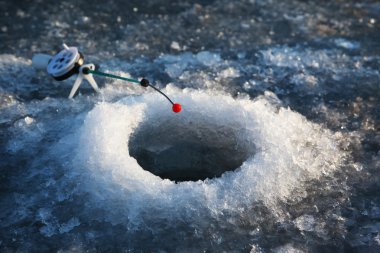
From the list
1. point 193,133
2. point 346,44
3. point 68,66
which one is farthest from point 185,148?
point 346,44

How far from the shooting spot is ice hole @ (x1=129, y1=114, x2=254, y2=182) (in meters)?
2.02

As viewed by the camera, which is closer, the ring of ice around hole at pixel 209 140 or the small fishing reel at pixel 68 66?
the ring of ice around hole at pixel 209 140

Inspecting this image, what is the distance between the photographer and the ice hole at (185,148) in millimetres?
2016

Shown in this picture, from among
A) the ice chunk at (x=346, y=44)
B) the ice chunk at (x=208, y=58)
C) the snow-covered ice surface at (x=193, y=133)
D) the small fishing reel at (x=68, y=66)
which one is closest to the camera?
the snow-covered ice surface at (x=193, y=133)

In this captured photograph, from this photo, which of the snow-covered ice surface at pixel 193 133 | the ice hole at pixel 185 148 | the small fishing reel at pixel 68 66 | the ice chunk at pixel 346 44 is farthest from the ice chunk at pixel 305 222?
the ice chunk at pixel 346 44

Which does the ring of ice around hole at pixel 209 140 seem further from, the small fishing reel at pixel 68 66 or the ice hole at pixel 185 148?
the small fishing reel at pixel 68 66

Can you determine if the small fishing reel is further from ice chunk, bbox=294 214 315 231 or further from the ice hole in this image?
ice chunk, bbox=294 214 315 231

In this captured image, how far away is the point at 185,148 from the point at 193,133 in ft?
0.29

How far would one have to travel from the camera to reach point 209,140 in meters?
2.07

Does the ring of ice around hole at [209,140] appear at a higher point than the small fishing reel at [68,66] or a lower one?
lower

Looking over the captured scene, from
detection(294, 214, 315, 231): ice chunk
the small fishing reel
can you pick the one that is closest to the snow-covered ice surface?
detection(294, 214, 315, 231): ice chunk

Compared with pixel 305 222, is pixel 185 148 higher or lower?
lower

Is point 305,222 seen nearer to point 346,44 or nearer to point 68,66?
Answer: point 68,66

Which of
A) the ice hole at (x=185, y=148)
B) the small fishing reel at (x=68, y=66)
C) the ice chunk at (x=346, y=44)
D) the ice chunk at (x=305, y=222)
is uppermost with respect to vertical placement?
the small fishing reel at (x=68, y=66)
